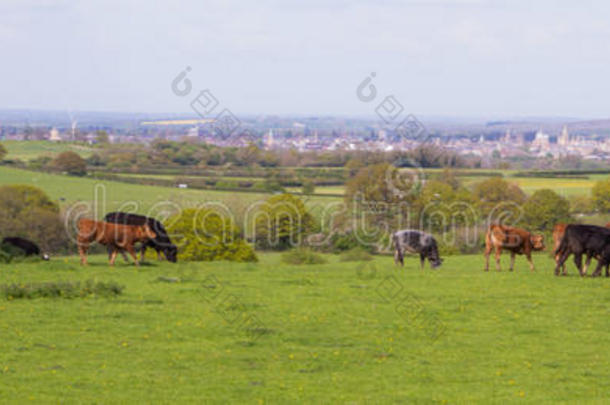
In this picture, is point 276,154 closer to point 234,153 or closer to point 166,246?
point 234,153

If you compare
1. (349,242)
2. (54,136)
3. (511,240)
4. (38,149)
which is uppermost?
(54,136)

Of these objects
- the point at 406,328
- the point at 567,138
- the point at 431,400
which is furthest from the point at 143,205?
the point at 567,138

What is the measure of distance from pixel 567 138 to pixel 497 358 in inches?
5176

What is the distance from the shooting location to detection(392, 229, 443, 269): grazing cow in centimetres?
2427

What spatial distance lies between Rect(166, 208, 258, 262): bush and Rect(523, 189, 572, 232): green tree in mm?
23451

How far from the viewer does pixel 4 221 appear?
158 ft

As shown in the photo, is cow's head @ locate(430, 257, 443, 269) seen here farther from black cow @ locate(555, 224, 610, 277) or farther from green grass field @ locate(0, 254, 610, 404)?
black cow @ locate(555, 224, 610, 277)

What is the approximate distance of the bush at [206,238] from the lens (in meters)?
35.5

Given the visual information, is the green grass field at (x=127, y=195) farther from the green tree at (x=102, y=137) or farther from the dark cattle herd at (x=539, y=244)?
the dark cattle herd at (x=539, y=244)

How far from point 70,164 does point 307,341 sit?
254 feet

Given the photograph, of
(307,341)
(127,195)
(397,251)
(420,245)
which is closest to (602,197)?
(127,195)

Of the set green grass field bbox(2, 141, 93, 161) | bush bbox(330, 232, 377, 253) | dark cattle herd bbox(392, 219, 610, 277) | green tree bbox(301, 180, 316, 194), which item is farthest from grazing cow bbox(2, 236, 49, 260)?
green grass field bbox(2, 141, 93, 161)

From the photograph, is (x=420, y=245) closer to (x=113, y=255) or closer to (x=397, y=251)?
(x=397, y=251)

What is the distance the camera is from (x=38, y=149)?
10300cm
